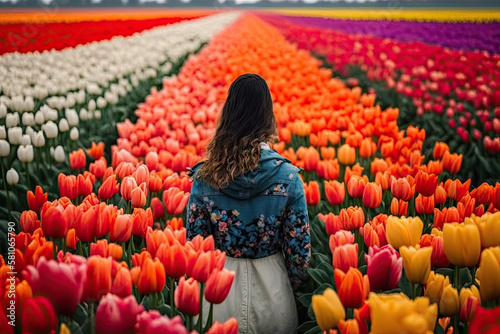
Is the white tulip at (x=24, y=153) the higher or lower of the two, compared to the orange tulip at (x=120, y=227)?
lower

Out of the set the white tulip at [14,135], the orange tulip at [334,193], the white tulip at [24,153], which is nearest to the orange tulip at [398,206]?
the orange tulip at [334,193]

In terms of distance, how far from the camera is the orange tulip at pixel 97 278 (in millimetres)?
1421

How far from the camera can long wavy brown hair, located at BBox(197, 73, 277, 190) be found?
2285mm

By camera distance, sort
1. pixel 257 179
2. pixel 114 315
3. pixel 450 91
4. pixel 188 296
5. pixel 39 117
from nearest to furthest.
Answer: pixel 114 315 < pixel 188 296 < pixel 257 179 < pixel 39 117 < pixel 450 91

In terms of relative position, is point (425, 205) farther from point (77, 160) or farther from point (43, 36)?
point (43, 36)

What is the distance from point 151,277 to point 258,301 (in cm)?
88

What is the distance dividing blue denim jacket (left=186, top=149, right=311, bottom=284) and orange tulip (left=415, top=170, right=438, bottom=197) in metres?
0.71

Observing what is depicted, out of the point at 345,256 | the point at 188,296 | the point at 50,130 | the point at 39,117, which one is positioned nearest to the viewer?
the point at 188,296

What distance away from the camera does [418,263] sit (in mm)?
1556

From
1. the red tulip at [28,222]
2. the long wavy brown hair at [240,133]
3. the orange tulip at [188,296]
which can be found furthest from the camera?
the long wavy brown hair at [240,133]

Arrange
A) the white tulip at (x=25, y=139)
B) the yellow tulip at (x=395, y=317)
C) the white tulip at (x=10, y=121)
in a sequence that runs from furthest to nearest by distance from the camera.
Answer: the white tulip at (x=10, y=121) < the white tulip at (x=25, y=139) < the yellow tulip at (x=395, y=317)

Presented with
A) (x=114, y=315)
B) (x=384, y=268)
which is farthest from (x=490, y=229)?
(x=114, y=315)

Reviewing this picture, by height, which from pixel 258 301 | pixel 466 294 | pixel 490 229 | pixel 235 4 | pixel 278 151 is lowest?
pixel 258 301

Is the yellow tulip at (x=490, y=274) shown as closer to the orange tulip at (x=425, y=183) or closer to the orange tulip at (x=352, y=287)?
the orange tulip at (x=352, y=287)
